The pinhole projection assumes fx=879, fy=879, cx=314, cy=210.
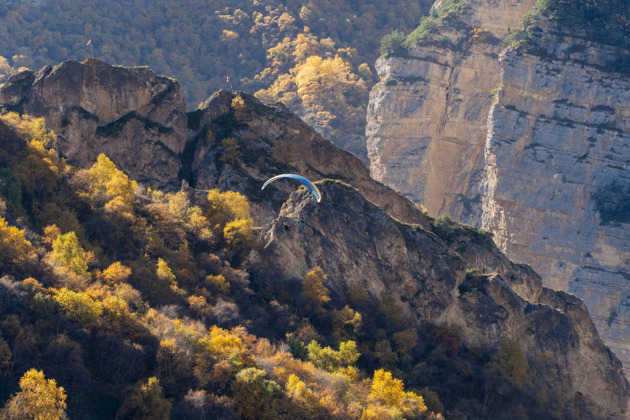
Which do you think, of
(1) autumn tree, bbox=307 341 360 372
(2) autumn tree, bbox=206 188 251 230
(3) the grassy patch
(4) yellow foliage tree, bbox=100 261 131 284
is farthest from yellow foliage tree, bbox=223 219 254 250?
(3) the grassy patch

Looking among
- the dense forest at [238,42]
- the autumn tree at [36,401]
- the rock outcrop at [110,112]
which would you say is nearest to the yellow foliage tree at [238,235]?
the rock outcrop at [110,112]

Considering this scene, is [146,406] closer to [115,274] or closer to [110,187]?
[115,274]

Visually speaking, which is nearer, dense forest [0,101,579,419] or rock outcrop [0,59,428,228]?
dense forest [0,101,579,419]

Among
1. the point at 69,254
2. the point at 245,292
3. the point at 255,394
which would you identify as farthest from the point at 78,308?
the point at 245,292

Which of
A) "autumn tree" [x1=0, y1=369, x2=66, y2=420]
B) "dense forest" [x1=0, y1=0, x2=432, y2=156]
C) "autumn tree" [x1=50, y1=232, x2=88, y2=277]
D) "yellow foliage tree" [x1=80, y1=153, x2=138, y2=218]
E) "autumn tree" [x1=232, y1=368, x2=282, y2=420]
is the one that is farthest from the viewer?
"dense forest" [x1=0, y1=0, x2=432, y2=156]

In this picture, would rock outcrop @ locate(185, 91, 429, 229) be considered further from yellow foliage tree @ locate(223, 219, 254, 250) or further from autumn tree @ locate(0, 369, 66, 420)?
autumn tree @ locate(0, 369, 66, 420)

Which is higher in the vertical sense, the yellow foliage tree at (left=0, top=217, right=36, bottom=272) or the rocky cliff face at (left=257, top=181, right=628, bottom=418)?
the rocky cliff face at (left=257, top=181, right=628, bottom=418)

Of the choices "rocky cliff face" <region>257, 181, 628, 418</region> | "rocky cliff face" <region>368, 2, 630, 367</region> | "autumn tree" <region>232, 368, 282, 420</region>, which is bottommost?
"autumn tree" <region>232, 368, 282, 420</region>

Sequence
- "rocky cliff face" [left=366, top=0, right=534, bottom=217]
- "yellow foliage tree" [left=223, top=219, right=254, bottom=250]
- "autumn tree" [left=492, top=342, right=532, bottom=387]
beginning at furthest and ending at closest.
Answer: "rocky cliff face" [left=366, top=0, right=534, bottom=217] → "yellow foliage tree" [left=223, top=219, right=254, bottom=250] → "autumn tree" [left=492, top=342, right=532, bottom=387]
